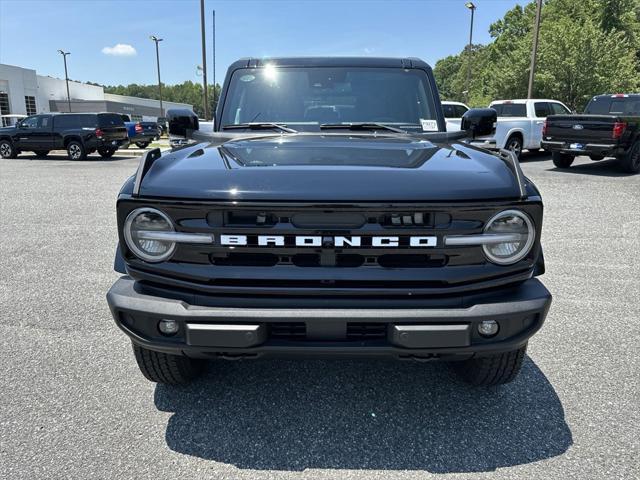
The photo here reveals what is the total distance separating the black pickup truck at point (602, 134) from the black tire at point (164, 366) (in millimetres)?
12203

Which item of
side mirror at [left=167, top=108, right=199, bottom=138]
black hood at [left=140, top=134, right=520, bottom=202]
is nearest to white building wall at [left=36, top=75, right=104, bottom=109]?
side mirror at [left=167, top=108, right=199, bottom=138]

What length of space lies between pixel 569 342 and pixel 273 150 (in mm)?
2471

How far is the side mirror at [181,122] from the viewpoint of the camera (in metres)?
3.72

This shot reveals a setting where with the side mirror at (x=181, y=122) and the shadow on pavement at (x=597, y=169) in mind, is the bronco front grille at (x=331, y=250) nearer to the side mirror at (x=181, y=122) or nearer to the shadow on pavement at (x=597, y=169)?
the side mirror at (x=181, y=122)

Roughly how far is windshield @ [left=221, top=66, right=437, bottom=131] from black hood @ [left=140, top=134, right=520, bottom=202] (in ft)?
3.04

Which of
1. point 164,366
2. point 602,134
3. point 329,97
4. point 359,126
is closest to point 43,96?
point 602,134

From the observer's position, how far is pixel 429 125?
3424 millimetres

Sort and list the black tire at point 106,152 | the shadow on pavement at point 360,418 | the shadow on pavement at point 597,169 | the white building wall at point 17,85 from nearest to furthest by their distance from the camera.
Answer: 1. the shadow on pavement at point 360,418
2. the shadow on pavement at point 597,169
3. the black tire at point 106,152
4. the white building wall at point 17,85

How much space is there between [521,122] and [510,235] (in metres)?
14.5

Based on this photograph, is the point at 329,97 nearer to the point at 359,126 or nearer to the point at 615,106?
the point at 359,126

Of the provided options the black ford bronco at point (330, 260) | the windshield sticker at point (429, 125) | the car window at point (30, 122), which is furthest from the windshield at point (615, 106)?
the car window at point (30, 122)

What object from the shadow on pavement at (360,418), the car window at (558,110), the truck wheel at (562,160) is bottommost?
the shadow on pavement at (360,418)

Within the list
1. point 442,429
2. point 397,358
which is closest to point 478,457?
point 442,429

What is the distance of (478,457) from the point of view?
2330 millimetres
